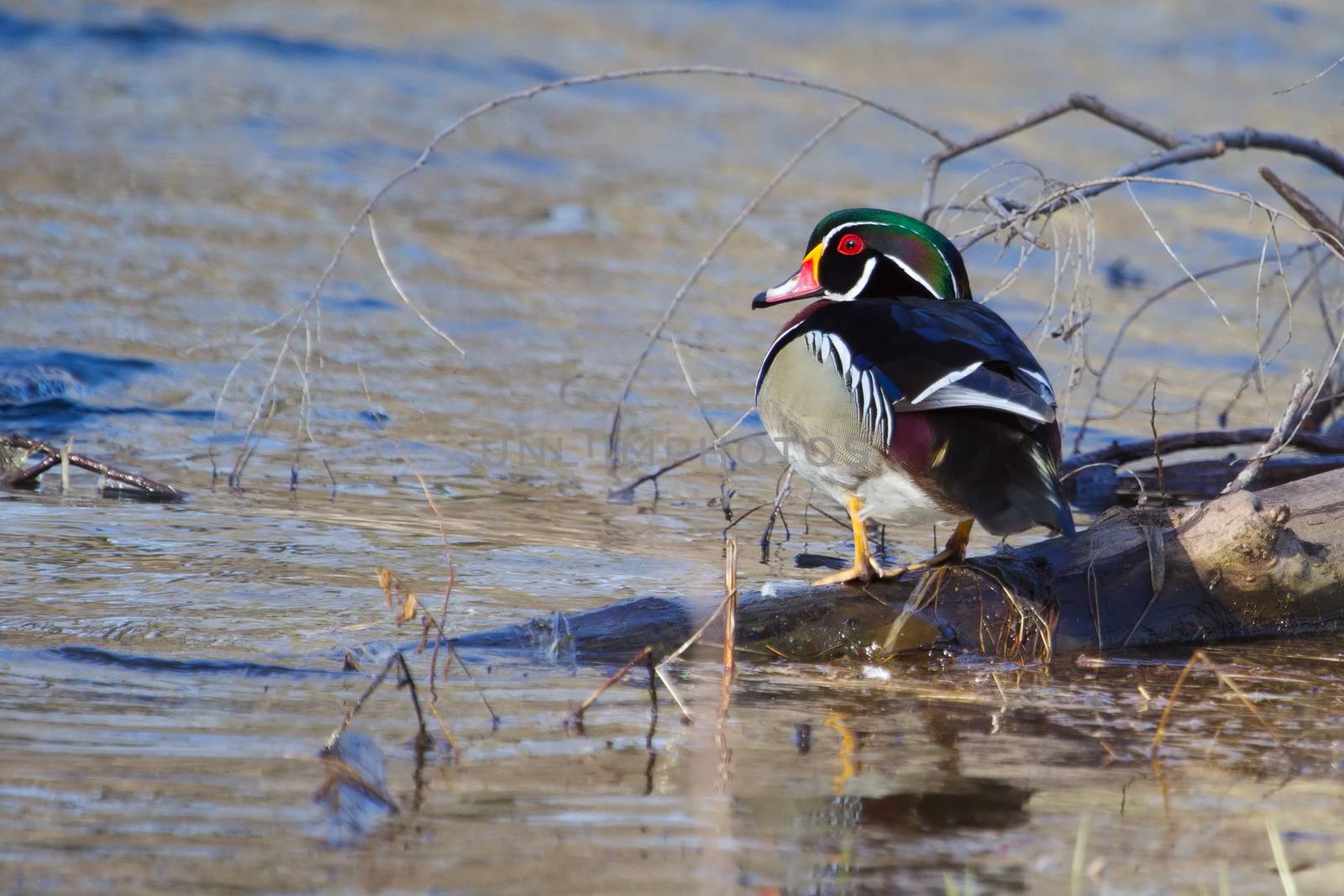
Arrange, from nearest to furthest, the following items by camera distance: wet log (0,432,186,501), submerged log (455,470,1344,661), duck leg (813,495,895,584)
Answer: submerged log (455,470,1344,661), duck leg (813,495,895,584), wet log (0,432,186,501)

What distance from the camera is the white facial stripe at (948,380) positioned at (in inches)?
140

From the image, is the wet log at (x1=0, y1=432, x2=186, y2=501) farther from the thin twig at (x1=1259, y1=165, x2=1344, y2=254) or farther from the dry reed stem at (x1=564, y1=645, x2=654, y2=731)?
the thin twig at (x1=1259, y1=165, x2=1344, y2=254)

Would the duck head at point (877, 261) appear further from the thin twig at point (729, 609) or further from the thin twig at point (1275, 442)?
the thin twig at point (729, 609)

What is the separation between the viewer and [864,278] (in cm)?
429

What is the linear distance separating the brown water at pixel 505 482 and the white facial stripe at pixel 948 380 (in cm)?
65

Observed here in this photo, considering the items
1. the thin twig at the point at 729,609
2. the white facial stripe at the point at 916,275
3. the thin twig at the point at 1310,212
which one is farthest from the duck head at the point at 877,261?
the thin twig at the point at 1310,212

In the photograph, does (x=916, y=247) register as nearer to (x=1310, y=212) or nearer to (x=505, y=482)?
(x=1310, y=212)

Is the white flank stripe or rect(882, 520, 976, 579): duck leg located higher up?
the white flank stripe

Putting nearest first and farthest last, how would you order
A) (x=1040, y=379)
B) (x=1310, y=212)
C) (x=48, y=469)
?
1. (x=1040, y=379)
2. (x=1310, y=212)
3. (x=48, y=469)

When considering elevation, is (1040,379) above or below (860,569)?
above

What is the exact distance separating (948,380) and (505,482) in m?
2.83

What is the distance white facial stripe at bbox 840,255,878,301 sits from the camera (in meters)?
4.27

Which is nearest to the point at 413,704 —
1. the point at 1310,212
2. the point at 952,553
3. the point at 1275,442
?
the point at 952,553

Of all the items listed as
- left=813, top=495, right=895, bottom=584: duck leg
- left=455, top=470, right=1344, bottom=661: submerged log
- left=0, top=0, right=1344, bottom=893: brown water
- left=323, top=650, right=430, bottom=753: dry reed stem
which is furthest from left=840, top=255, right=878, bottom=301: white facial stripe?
left=323, top=650, right=430, bottom=753: dry reed stem
